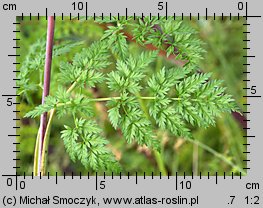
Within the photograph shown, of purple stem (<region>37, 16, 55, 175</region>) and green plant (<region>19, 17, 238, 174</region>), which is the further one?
purple stem (<region>37, 16, 55, 175</region>)

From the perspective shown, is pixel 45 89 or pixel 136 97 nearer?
pixel 136 97

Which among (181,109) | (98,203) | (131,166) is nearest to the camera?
(181,109)

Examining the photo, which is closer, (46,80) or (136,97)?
(136,97)

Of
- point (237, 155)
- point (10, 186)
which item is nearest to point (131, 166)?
point (237, 155)

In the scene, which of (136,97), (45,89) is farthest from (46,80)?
(136,97)

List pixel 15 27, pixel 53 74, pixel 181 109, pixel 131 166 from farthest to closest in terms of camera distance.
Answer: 1. pixel 131 166
2. pixel 53 74
3. pixel 15 27
4. pixel 181 109

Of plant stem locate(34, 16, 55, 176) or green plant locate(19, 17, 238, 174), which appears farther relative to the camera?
plant stem locate(34, 16, 55, 176)

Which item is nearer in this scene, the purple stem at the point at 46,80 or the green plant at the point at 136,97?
the green plant at the point at 136,97

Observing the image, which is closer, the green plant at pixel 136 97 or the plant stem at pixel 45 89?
the green plant at pixel 136 97

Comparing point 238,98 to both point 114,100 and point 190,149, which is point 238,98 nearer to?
point 190,149

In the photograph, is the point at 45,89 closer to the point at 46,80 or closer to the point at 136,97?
the point at 46,80

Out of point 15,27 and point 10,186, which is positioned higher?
point 15,27
